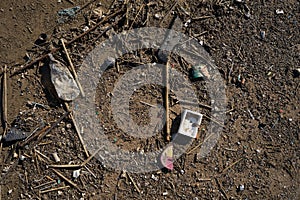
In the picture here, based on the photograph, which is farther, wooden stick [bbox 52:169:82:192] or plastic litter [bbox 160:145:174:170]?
plastic litter [bbox 160:145:174:170]

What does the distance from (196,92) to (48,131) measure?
1.20 m

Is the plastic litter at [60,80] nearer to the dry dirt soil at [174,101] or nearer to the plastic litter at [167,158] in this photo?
the dry dirt soil at [174,101]

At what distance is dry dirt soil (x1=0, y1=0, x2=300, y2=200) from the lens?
3000mm

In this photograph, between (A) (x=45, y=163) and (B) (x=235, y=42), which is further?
(B) (x=235, y=42)

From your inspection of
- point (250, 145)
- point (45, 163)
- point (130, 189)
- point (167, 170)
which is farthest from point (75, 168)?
point (250, 145)

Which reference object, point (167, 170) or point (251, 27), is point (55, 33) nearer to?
point (167, 170)

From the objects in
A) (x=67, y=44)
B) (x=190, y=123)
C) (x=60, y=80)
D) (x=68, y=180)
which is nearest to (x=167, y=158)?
(x=190, y=123)

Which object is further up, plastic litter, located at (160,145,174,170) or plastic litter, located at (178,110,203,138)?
plastic litter, located at (178,110,203,138)

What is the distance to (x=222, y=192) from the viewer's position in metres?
3.19

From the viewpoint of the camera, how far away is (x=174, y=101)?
10.3ft

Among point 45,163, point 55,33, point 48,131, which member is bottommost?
point 45,163

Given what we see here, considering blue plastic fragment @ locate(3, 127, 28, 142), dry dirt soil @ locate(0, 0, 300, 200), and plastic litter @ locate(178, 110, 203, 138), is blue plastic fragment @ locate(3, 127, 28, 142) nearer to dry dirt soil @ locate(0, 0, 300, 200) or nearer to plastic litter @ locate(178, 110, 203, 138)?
dry dirt soil @ locate(0, 0, 300, 200)

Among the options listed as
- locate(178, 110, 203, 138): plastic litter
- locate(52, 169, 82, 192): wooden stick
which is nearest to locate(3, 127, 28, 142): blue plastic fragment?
locate(52, 169, 82, 192): wooden stick

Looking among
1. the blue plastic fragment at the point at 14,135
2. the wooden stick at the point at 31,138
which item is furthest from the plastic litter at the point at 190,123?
the blue plastic fragment at the point at 14,135
